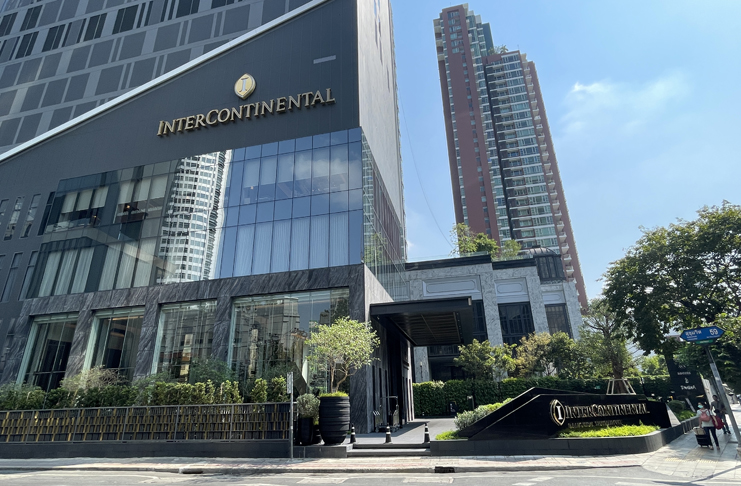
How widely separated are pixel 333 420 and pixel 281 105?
23991 millimetres

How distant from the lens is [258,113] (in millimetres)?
31719

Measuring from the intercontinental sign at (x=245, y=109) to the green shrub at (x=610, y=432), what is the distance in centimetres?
2545

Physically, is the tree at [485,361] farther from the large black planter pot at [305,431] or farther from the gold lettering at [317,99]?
the gold lettering at [317,99]

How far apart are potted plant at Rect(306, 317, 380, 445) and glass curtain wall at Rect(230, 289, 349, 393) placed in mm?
2780

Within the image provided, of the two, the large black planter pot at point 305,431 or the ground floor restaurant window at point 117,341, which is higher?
the ground floor restaurant window at point 117,341

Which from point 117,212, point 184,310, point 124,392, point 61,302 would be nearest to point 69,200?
point 117,212

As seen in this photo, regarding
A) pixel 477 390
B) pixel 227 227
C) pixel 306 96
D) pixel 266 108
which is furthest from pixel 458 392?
pixel 266 108

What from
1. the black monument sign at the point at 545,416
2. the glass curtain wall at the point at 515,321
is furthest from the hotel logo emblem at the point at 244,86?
the glass curtain wall at the point at 515,321

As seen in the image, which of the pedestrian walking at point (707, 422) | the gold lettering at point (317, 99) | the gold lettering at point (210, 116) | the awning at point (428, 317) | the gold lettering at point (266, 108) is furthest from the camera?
the gold lettering at point (210, 116)

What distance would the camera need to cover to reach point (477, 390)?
3778 centimetres

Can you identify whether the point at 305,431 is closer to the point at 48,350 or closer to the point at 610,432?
the point at 610,432

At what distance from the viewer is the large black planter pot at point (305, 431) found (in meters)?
16.4

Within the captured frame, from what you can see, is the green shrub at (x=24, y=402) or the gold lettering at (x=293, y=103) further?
the gold lettering at (x=293, y=103)

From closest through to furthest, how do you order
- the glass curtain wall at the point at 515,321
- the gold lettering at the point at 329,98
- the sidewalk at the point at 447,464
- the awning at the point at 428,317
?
the sidewalk at the point at 447,464 < the awning at the point at 428,317 < the gold lettering at the point at 329,98 < the glass curtain wall at the point at 515,321
